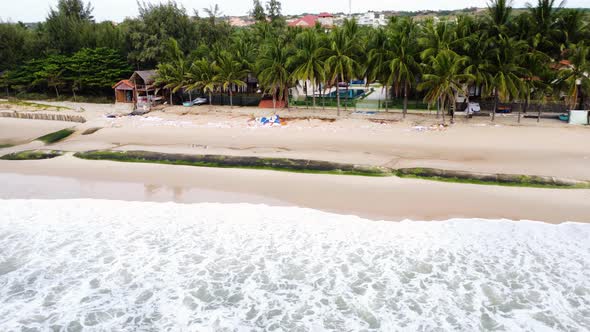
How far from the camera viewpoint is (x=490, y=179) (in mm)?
17016

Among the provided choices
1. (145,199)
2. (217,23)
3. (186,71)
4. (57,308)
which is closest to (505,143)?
(145,199)

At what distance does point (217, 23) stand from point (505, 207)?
38554 millimetres

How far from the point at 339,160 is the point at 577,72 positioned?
52.7ft

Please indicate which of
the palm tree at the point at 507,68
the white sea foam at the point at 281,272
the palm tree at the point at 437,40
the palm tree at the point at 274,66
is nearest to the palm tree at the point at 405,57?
the palm tree at the point at 437,40

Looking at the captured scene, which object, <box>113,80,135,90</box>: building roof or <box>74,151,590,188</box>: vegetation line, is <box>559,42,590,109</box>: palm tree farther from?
<box>113,80,135,90</box>: building roof

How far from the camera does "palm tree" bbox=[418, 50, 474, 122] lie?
2509 cm

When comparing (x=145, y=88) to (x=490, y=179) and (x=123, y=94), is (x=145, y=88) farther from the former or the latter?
(x=490, y=179)

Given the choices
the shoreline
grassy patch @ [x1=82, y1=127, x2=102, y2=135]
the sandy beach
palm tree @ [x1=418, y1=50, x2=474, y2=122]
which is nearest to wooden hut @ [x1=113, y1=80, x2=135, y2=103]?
the sandy beach

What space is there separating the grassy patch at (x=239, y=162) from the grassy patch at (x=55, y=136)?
558 centimetres

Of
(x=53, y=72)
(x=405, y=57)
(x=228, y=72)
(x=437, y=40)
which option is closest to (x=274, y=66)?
(x=228, y=72)

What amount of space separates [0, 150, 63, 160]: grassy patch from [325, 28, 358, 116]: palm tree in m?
17.3

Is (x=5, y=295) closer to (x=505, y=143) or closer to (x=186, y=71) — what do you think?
(x=505, y=143)

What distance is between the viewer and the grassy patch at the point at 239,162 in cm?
1875

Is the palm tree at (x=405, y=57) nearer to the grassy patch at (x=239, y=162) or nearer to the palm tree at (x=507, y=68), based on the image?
the palm tree at (x=507, y=68)
